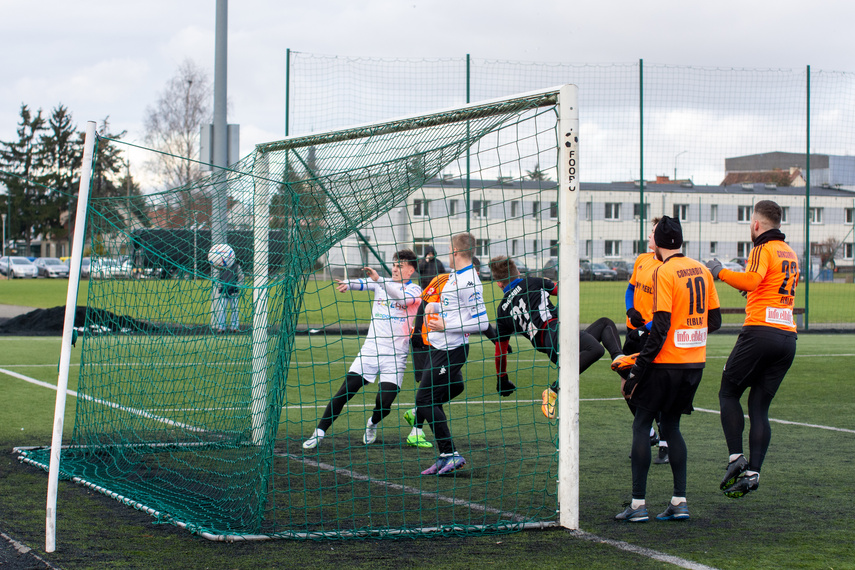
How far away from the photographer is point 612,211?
703 inches

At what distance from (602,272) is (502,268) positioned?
14.1 meters

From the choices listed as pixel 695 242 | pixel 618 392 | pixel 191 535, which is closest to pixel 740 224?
pixel 695 242

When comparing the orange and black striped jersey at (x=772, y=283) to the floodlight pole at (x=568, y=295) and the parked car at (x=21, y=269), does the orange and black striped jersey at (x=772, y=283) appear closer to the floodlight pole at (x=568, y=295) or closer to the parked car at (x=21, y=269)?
the floodlight pole at (x=568, y=295)

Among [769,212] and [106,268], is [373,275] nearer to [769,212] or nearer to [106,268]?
[106,268]

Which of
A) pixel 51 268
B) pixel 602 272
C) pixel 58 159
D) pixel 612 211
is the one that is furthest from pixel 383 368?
pixel 58 159

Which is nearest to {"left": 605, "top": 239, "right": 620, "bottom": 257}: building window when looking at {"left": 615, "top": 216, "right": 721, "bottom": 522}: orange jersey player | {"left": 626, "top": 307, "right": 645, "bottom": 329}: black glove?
{"left": 626, "top": 307, "right": 645, "bottom": 329}: black glove

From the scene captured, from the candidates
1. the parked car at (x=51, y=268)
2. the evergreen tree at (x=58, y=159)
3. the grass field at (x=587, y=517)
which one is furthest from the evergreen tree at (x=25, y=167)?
the grass field at (x=587, y=517)

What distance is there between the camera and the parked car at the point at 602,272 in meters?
19.8

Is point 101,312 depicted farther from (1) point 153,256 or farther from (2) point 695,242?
(2) point 695,242

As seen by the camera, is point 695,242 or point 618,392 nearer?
point 618,392

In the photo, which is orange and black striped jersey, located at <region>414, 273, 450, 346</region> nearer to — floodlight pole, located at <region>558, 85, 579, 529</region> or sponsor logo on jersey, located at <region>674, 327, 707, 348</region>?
floodlight pole, located at <region>558, 85, 579, 529</region>

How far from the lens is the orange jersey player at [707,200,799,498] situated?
552 centimetres

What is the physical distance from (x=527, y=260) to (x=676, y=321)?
5.73ft

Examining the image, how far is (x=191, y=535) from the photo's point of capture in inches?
179
